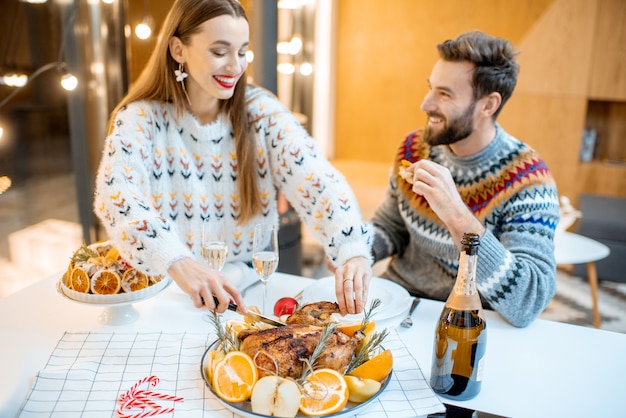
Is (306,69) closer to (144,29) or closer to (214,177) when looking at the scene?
(144,29)

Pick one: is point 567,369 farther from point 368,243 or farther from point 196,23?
point 196,23

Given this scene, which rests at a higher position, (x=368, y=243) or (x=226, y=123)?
(x=226, y=123)

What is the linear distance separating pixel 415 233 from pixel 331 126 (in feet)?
13.9

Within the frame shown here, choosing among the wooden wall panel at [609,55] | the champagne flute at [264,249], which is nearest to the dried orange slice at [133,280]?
the champagne flute at [264,249]

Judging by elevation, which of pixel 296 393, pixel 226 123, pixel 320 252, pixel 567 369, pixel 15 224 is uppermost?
pixel 226 123

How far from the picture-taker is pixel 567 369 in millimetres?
1220

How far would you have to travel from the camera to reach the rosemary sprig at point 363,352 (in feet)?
3.47

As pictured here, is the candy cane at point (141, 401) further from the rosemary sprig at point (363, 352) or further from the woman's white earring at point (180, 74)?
the woman's white earring at point (180, 74)

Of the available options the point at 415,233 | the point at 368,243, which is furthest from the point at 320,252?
the point at 368,243

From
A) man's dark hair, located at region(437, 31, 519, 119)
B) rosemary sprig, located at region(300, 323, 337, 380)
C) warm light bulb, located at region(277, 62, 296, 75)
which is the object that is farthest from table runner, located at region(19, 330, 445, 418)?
warm light bulb, located at region(277, 62, 296, 75)

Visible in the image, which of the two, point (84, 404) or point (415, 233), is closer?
point (84, 404)

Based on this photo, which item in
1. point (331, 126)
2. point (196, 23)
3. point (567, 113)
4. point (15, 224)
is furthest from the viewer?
point (331, 126)

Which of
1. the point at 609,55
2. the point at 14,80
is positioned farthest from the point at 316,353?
the point at 609,55

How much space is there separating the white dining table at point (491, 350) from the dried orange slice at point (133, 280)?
0.09 metres
